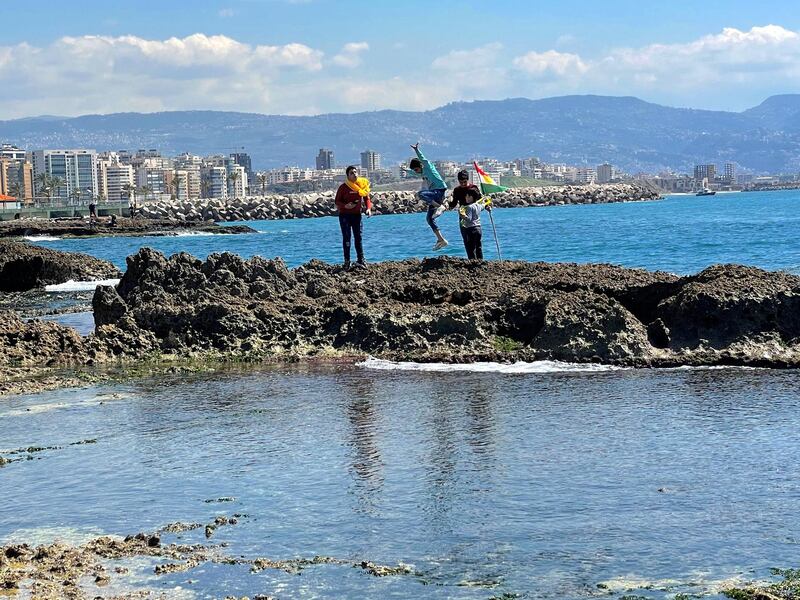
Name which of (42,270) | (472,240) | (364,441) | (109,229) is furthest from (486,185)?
(109,229)

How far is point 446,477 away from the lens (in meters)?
8.22

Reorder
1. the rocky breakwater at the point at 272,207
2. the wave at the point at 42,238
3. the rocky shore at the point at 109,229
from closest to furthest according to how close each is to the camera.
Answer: the wave at the point at 42,238, the rocky shore at the point at 109,229, the rocky breakwater at the point at 272,207

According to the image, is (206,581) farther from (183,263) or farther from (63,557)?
(183,263)

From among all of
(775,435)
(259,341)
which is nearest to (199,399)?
(259,341)

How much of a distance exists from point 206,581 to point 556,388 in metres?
5.76

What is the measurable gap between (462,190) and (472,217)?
45 centimetres

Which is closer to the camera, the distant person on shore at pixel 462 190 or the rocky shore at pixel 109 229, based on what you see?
the distant person on shore at pixel 462 190

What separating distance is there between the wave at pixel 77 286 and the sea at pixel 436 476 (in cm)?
1595

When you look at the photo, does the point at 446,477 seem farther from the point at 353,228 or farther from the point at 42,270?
the point at 42,270

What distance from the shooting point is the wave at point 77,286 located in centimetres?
2831

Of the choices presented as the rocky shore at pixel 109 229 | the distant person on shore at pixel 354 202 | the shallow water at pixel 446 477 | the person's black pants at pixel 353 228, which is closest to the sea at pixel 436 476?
the shallow water at pixel 446 477

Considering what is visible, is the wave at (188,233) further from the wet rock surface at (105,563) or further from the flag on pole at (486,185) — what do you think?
the wet rock surface at (105,563)

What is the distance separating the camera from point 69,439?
32.8ft

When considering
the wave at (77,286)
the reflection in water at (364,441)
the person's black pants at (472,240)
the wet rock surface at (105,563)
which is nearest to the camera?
the wet rock surface at (105,563)
